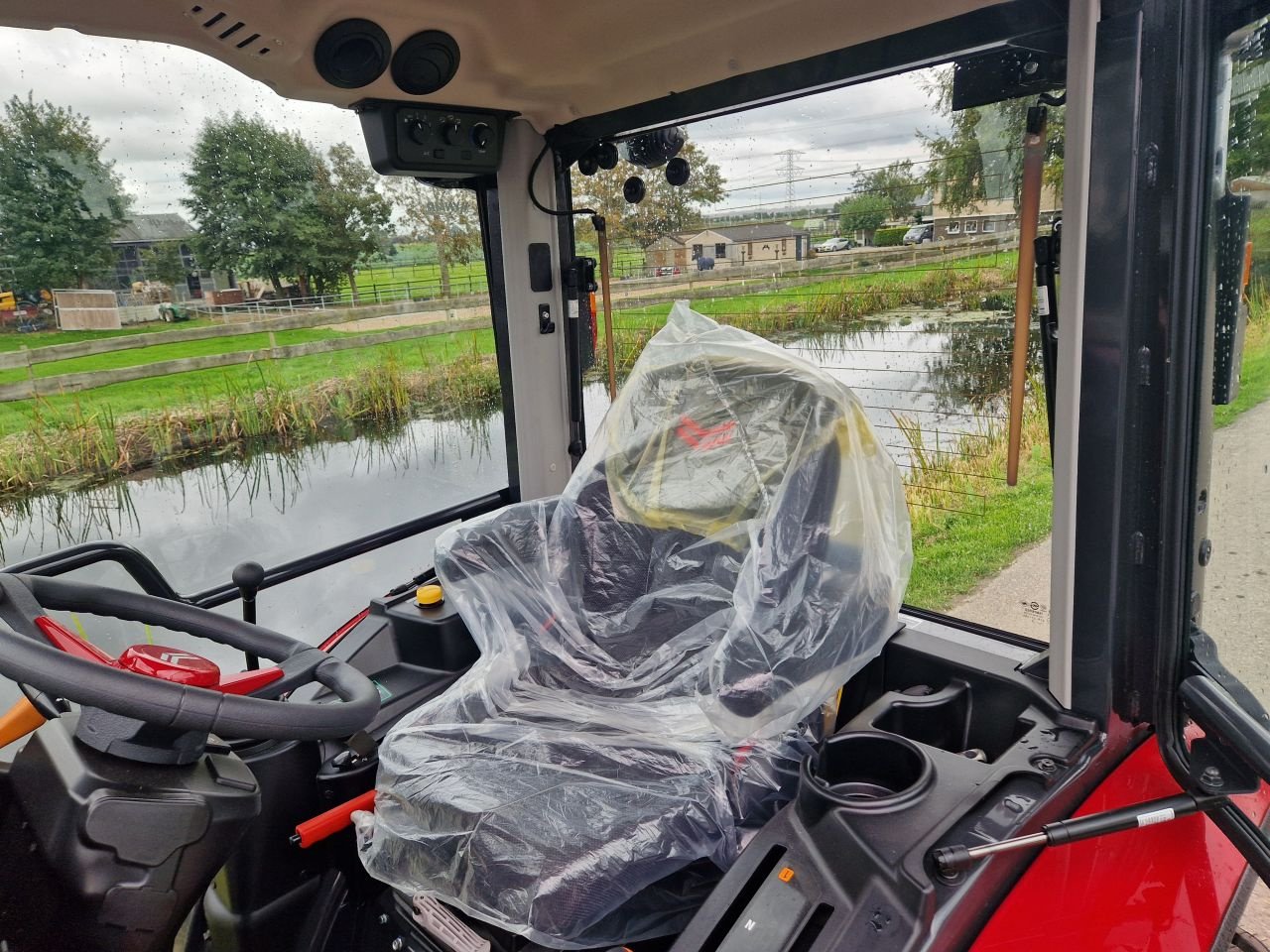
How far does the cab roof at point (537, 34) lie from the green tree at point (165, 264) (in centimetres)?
42

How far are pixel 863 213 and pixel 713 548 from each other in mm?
897

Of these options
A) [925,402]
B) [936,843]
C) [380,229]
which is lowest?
[936,843]

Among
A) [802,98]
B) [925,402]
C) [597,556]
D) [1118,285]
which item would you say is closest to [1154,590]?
[1118,285]

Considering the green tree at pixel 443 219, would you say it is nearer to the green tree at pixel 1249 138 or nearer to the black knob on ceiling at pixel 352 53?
the black knob on ceiling at pixel 352 53

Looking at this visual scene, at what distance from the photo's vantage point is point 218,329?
2.00 metres

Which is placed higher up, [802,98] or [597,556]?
[802,98]

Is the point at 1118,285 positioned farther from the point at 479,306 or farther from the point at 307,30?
the point at 479,306

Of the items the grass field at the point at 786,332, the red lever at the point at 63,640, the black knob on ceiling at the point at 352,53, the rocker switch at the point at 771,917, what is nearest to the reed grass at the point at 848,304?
the grass field at the point at 786,332

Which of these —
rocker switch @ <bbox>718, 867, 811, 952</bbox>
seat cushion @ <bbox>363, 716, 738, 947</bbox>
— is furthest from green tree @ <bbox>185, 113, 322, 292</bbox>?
rocker switch @ <bbox>718, 867, 811, 952</bbox>

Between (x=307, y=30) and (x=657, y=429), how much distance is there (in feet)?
3.61

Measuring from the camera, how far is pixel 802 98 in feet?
6.31

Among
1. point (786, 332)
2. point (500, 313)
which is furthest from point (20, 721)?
point (786, 332)

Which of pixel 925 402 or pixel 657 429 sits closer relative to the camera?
pixel 657 429

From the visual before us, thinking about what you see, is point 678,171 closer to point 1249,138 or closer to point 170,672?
point 1249,138
